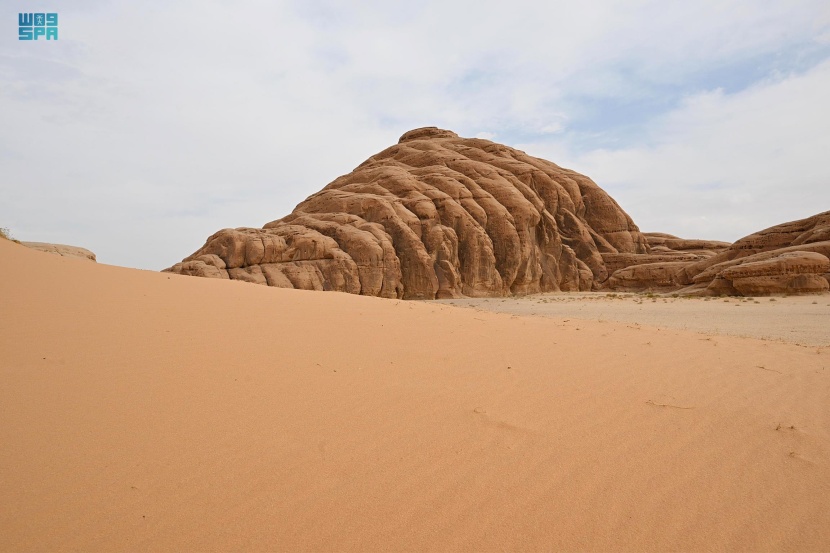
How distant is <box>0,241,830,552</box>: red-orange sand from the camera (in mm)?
2635

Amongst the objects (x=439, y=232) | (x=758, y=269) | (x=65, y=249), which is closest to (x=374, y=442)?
(x=65, y=249)

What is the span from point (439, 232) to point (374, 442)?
3148 cm

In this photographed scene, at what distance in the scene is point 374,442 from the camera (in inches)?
139

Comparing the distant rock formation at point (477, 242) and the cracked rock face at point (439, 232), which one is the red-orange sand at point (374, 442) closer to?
the cracked rock face at point (439, 232)

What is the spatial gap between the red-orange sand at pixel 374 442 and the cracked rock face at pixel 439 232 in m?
20.4

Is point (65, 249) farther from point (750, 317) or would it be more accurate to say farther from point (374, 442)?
point (750, 317)

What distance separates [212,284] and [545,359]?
638 cm

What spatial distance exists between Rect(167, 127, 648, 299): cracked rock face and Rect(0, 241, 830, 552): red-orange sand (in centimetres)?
2042

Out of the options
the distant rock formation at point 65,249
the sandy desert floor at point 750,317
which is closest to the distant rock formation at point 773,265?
the sandy desert floor at point 750,317

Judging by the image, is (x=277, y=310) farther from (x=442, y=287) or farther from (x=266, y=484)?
(x=442, y=287)

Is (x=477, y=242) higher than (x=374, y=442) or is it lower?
higher

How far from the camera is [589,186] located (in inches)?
1965

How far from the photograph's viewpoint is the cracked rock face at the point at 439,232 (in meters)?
27.5

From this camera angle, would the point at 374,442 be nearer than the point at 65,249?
Yes
